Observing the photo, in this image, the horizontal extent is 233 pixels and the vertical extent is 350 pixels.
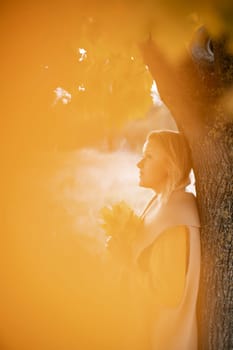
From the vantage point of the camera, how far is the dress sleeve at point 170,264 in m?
1.54

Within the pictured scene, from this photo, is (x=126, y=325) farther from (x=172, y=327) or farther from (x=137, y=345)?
(x=172, y=327)

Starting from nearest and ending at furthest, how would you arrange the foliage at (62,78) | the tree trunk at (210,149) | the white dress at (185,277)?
the tree trunk at (210,149), the white dress at (185,277), the foliage at (62,78)

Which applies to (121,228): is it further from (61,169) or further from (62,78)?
(62,78)

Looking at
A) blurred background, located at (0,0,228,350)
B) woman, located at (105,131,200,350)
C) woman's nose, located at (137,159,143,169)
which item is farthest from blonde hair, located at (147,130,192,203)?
blurred background, located at (0,0,228,350)

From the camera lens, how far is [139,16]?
3.98 feet

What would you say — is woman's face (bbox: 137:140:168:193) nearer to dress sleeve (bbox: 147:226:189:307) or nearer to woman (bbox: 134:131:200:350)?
woman (bbox: 134:131:200:350)

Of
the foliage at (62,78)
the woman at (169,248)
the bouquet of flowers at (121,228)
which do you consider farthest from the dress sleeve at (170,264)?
the foliage at (62,78)

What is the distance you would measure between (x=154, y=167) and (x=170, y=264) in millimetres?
413

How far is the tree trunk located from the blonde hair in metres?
0.07

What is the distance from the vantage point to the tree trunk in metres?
1.39

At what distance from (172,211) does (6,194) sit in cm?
89

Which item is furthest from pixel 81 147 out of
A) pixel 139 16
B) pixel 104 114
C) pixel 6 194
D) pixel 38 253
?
pixel 139 16

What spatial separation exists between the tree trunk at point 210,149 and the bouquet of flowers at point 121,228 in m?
0.30

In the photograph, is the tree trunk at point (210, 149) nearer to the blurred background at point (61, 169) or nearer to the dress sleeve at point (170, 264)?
the dress sleeve at point (170, 264)
